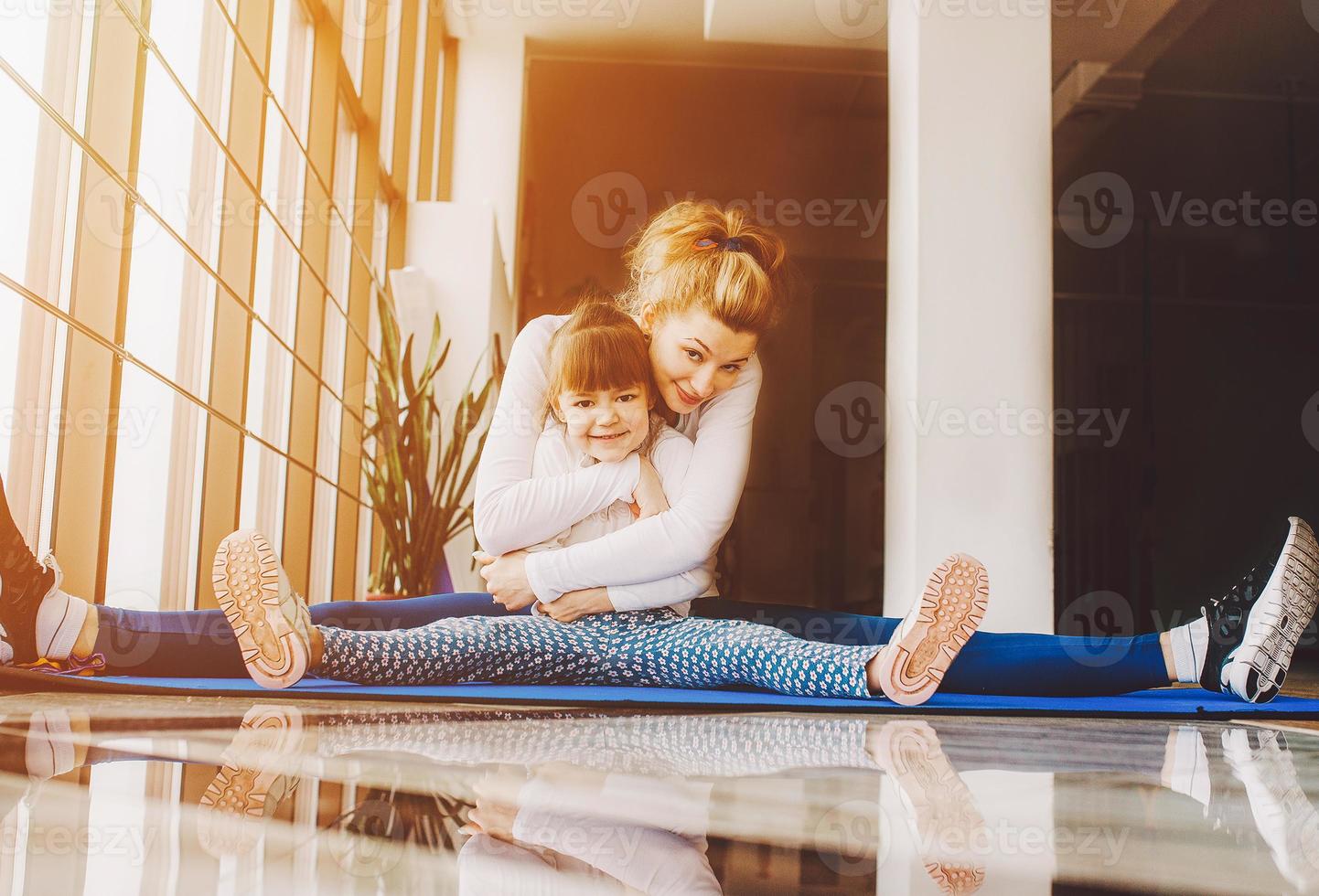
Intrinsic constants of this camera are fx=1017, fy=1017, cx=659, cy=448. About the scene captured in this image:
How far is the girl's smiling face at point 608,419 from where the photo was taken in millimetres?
1464

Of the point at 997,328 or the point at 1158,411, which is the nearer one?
the point at 997,328

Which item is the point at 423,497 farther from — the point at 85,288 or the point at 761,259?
the point at 761,259

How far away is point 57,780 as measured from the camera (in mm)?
623

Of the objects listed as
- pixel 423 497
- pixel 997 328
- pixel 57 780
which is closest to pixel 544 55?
pixel 423 497

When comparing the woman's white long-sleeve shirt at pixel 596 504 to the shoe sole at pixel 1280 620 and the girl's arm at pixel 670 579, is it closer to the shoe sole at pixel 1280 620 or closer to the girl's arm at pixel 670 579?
the girl's arm at pixel 670 579

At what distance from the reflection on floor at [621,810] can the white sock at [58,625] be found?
0.40 metres

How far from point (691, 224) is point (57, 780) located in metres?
1.29

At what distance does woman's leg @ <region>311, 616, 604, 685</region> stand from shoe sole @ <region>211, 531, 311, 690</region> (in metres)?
0.06

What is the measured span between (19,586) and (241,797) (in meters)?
0.95

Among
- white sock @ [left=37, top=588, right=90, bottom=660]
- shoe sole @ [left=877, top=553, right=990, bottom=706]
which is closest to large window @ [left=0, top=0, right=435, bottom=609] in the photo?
white sock @ [left=37, top=588, right=90, bottom=660]

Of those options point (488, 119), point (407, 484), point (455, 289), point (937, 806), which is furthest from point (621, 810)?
point (488, 119)

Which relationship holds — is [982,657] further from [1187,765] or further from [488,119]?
[488,119]

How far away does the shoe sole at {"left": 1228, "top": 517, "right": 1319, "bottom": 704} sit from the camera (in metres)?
1.35

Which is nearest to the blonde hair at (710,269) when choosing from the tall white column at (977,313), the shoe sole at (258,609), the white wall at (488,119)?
the shoe sole at (258,609)
